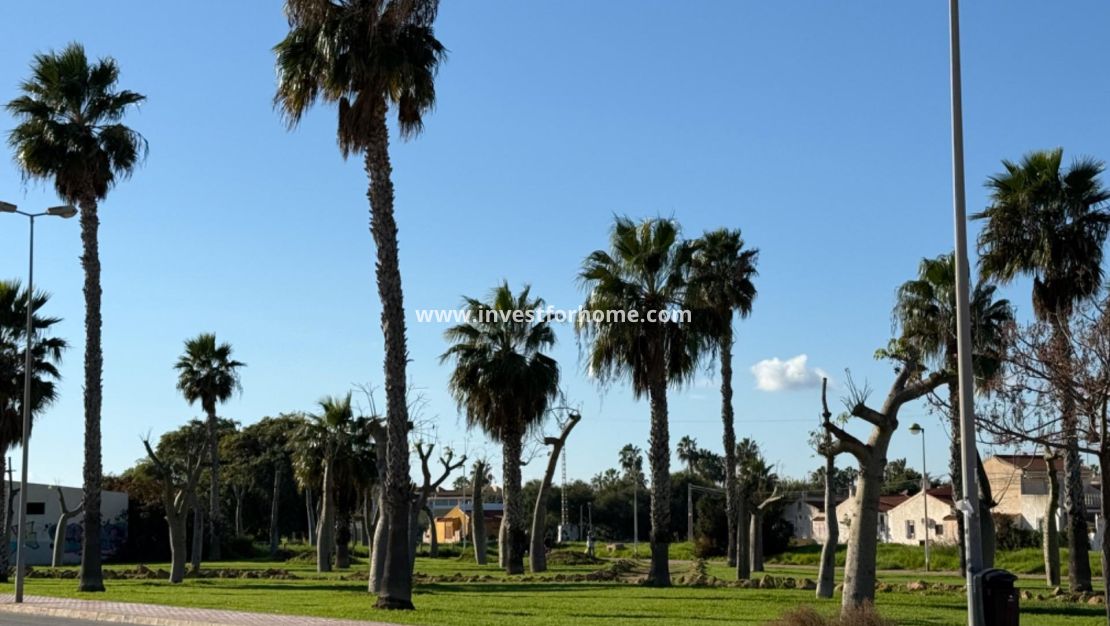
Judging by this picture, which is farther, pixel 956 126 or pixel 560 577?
pixel 560 577

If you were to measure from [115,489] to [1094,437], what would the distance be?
78.0 m

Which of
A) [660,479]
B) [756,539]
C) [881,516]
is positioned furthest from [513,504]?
[881,516]

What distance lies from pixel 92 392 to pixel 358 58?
14.8 m

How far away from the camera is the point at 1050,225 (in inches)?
1273

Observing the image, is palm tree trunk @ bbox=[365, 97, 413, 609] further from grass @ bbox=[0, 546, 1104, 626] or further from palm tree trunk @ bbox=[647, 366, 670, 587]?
palm tree trunk @ bbox=[647, 366, 670, 587]

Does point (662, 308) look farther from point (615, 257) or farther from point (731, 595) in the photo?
point (731, 595)

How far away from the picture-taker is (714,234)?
47.8m

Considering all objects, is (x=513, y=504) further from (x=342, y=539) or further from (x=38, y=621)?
(x=38, y=621)

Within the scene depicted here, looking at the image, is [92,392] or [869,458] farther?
[92,392]

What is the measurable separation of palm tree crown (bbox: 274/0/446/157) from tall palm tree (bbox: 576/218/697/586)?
10304mm

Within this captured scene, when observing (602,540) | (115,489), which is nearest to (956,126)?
(115,489)

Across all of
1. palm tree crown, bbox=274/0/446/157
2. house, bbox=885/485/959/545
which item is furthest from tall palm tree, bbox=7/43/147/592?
house, bbox=885/485/959/545

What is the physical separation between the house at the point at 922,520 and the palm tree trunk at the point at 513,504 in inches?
1424

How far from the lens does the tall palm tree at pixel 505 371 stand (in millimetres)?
43500
